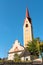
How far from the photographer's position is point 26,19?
105 metres

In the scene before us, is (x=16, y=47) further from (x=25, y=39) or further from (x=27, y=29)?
(x=27, y=29)

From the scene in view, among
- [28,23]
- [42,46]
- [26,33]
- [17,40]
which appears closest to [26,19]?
[28,23]

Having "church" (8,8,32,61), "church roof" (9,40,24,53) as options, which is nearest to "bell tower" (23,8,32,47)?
"church" (8,8,32,61)

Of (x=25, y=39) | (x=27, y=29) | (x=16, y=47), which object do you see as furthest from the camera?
(x=27, y=29)

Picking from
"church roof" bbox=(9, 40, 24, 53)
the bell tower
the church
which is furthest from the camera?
the bell tower

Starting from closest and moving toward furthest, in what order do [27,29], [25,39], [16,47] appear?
[16,47]
[25,39]
[27,29]

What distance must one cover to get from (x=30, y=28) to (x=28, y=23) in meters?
4.13

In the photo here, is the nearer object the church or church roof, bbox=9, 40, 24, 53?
the church

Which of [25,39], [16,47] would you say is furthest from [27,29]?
[16,47]

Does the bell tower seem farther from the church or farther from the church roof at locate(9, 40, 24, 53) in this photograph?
the church roof at locate(9, 40, 24, 53)

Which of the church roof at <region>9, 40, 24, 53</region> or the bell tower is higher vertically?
the bell tower

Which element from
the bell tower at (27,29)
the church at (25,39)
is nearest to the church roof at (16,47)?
the church at (25,39)

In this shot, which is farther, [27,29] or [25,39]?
[27,29]

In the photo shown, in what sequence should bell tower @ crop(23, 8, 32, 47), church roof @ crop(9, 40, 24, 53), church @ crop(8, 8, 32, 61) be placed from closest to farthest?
church @ crop(8, 8, 32, 61) < church roof @ crop(9, 40, 24, 53) < bell tower @ crop(23, 8, 32, 47)
